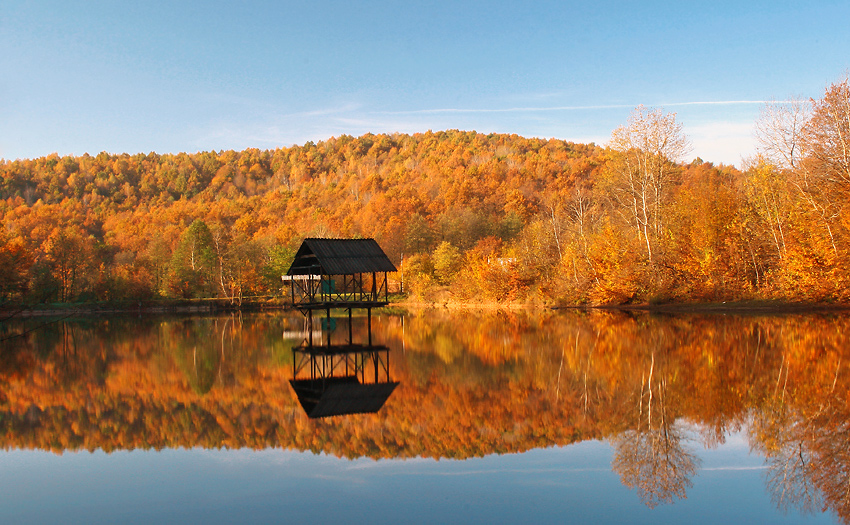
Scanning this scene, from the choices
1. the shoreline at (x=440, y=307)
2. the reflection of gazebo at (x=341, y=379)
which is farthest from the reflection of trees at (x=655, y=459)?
the shoreline at (x=440, y=307)

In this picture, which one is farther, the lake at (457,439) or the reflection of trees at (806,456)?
the lake at (457,439)

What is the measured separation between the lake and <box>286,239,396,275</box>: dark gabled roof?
7.07m

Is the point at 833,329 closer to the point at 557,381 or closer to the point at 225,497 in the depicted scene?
the point at 557,381

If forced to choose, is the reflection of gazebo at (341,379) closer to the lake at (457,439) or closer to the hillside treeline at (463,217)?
the lake at (457,439)

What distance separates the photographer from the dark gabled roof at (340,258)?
915 inches

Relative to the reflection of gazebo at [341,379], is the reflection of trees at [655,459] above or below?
above

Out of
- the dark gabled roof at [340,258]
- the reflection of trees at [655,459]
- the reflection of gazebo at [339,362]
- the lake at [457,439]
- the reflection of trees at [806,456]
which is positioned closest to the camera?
the reflection of trees at [806,456]

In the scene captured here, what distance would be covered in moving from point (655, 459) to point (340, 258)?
17.9 m

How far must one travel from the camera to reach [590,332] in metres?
21.3

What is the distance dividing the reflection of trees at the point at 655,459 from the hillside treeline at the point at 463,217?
293 inches

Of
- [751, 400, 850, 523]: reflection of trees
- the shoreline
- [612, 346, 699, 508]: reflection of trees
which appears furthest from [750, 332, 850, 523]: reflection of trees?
the shoreline

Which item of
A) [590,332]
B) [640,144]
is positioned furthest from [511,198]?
[590,332]

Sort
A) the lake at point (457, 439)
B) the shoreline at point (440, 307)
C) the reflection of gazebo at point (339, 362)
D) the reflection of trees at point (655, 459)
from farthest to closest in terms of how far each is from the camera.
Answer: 1. the shoreline at point (440, 307)
2. the reflection of gazebo at point (339, 362)
3. the reflection of trees at point (655, 459)
4. the lake at point (457, 439)

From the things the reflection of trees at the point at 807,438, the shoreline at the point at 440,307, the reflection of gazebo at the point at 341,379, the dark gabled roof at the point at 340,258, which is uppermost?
the dark gabled roof at the point at 340,258
